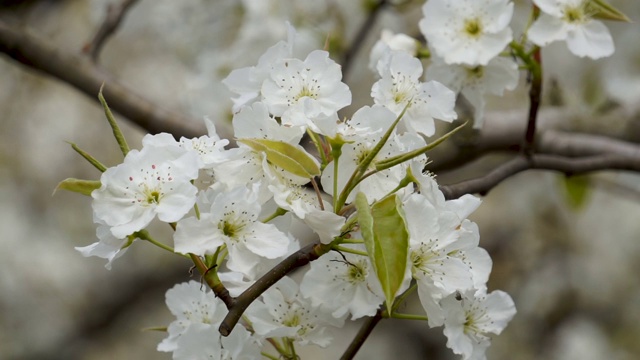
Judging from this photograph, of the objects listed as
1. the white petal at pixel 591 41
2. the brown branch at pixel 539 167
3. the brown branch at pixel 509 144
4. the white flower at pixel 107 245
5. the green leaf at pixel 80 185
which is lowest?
the brown branch at pixel 509 144

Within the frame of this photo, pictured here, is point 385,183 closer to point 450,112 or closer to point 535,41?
point 450,112

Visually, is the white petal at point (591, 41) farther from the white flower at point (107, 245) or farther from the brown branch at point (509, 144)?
the white flower at point (107, 245)

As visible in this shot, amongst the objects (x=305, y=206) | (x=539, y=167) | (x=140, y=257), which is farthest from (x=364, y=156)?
(x=140, y=257)

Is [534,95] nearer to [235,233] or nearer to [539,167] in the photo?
[539,167]

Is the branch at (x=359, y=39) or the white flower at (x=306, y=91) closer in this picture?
the white flower at (x=306, y=91)

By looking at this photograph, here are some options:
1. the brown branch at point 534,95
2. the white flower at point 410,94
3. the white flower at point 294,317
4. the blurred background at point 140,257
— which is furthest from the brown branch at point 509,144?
the blurred background at point 140,257

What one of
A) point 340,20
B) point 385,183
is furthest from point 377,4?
point 385,183

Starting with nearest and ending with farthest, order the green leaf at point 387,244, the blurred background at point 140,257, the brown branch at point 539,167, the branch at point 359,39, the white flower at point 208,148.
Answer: the green leaf at point 387,244 → the white flower at point 208,148 → the brown branch at point 539,167 → the branch at point 359,39 → the blurred background at point 140,257
